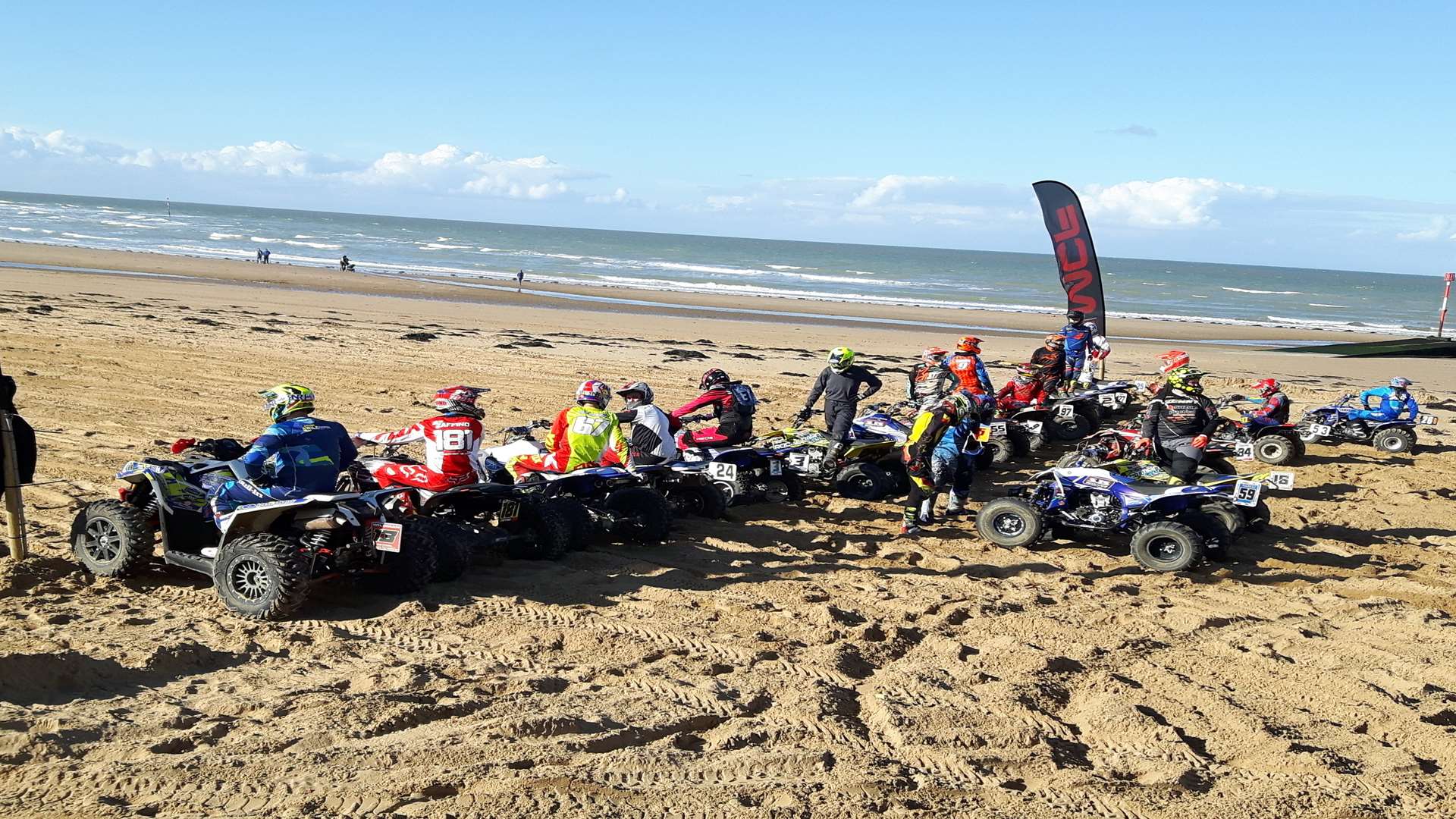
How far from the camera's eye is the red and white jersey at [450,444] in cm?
811

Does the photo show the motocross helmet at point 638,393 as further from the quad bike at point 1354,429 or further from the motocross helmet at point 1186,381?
the quad bike at point 1354,429

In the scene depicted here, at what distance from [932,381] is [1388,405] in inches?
280

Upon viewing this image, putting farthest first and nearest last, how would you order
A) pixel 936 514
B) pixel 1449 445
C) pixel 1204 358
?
pixel 1204 358 < pixel 1449 445 < pixel 936 514

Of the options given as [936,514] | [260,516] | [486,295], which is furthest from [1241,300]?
[260,516]

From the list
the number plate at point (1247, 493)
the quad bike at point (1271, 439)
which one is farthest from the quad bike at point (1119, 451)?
the number plate at point (1247, 493)

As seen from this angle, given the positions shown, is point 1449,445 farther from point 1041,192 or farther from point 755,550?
point 755,550

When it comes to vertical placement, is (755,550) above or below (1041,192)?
below

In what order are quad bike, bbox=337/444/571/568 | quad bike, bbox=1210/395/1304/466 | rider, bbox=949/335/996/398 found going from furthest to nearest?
quad bike, bbox=1210/395/1304/466 < rider, bbox=949/335/996/398 < quad bike, bbox=337/444/571/568

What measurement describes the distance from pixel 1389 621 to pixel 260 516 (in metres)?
7.83

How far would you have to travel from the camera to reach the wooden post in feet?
24.2

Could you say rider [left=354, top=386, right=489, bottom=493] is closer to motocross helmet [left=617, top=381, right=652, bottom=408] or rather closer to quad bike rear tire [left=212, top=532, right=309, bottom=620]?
quad bike rear tire [left=212, top=532, right=309, bottom=620]

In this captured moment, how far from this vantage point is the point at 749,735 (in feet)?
17.4

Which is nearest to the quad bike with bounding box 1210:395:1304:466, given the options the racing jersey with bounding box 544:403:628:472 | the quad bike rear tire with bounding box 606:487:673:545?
the quad bike rear tire with bounding box 606:487:673:545

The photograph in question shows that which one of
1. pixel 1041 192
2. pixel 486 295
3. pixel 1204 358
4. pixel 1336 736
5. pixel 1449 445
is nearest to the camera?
pixel 1336 736
